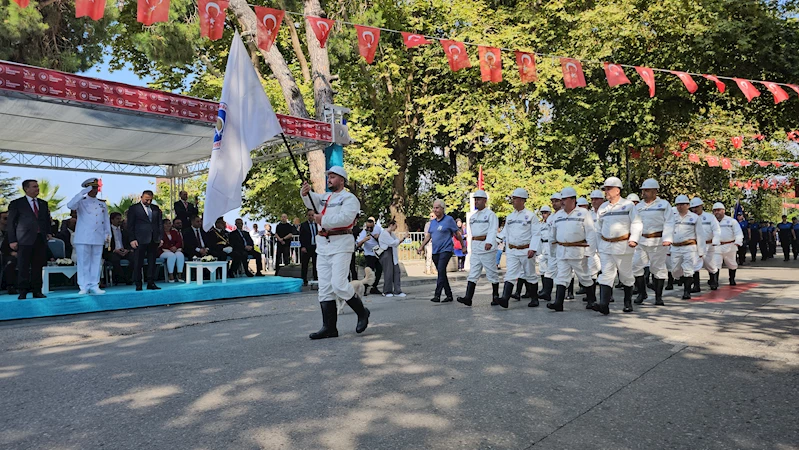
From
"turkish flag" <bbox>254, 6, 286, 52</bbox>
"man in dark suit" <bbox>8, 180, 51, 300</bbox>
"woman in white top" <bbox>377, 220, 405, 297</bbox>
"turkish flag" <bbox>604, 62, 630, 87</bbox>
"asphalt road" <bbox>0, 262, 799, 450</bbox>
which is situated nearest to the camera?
"asphalt road" <bbox>0, 262, 799, 450</bbox>

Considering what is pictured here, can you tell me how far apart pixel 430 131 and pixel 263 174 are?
308 inches

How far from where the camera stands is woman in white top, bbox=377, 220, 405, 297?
12.8m

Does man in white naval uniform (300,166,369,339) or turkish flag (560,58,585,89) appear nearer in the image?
man in white naval uniform (300,166,369,339)

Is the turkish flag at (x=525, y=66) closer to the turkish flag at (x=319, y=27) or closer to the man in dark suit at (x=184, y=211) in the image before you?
the turkish flag at (x=319, y=27)

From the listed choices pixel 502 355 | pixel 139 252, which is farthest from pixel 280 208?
pixel 502 355

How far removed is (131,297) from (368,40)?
7.21m

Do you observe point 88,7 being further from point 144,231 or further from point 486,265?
point 486,265

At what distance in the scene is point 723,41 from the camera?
740 inches

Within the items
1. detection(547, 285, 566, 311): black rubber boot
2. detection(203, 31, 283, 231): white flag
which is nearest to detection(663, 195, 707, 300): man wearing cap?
detection(547, 285, 566, 311): black rubber boot

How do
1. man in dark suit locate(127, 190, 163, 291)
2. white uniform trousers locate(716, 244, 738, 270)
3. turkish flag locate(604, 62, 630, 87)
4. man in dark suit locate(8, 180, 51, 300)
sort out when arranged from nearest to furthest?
man in dark suit locate(8, 180, 51, 300) < man in dark suit locate(127, 190, 163, 291) < white uniform trousers locate(716, 244, 738, 270) < turkish flag locate(604, 62, 630, 87)

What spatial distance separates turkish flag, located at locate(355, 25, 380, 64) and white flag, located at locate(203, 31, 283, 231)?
6.50 metres

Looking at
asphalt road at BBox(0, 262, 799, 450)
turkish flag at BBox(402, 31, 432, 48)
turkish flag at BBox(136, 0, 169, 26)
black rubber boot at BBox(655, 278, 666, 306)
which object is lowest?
asphalt road at BBox(0, 262, 799, 450)

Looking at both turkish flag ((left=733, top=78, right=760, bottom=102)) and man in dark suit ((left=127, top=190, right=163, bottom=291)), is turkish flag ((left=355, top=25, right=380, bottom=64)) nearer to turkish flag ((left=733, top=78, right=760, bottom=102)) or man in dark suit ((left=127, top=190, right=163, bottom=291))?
man in dark suit ((left=127, top=190, right=163, bottom=291))

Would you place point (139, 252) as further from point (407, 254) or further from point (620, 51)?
point (620, 51)
